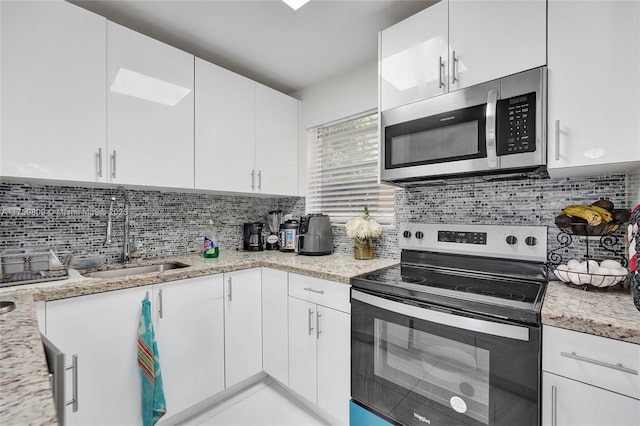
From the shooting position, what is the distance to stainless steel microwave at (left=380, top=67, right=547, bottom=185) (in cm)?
124

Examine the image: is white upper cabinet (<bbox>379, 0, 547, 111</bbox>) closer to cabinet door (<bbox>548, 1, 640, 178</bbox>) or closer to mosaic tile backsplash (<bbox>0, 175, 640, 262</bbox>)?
cabinet door (<bbox>548, 1, 640, 178</bbox>)

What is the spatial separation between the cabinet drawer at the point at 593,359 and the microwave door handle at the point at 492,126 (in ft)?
2.35

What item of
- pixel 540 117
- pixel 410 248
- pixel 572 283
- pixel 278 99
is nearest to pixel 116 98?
pixel 278 99

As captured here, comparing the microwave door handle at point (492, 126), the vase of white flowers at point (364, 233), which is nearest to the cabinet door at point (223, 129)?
the vase of white flowers at point (364, 233)

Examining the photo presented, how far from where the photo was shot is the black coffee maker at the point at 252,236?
8.52 feet

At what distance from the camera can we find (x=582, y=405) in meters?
0.90

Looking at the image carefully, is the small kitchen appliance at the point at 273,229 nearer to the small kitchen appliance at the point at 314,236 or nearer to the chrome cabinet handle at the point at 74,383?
the small kitchen appliance at the point at 314,236

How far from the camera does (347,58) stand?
217 centimetres

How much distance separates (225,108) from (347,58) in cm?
95

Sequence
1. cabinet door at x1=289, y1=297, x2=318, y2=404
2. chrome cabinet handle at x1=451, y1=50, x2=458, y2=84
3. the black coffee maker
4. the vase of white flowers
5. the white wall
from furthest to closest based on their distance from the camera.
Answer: the black coffee maker → the white wall → the vase of white flowers → cabinet door at x1=289, y1=297, x2=318, y2=404 → chrome cabinet handle at x1=451, y1=50, x2=458, y2=84

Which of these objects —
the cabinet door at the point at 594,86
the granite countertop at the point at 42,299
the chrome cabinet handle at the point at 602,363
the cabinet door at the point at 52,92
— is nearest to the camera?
the granite countertop at the point at 42,299

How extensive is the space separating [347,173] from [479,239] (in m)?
1.12

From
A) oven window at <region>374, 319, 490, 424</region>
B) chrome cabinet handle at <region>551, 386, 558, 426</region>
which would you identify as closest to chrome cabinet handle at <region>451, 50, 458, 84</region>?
oven window at <region>374, 319, 490, 424</region>

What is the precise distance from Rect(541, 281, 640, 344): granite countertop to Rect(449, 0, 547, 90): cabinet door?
940 mm
